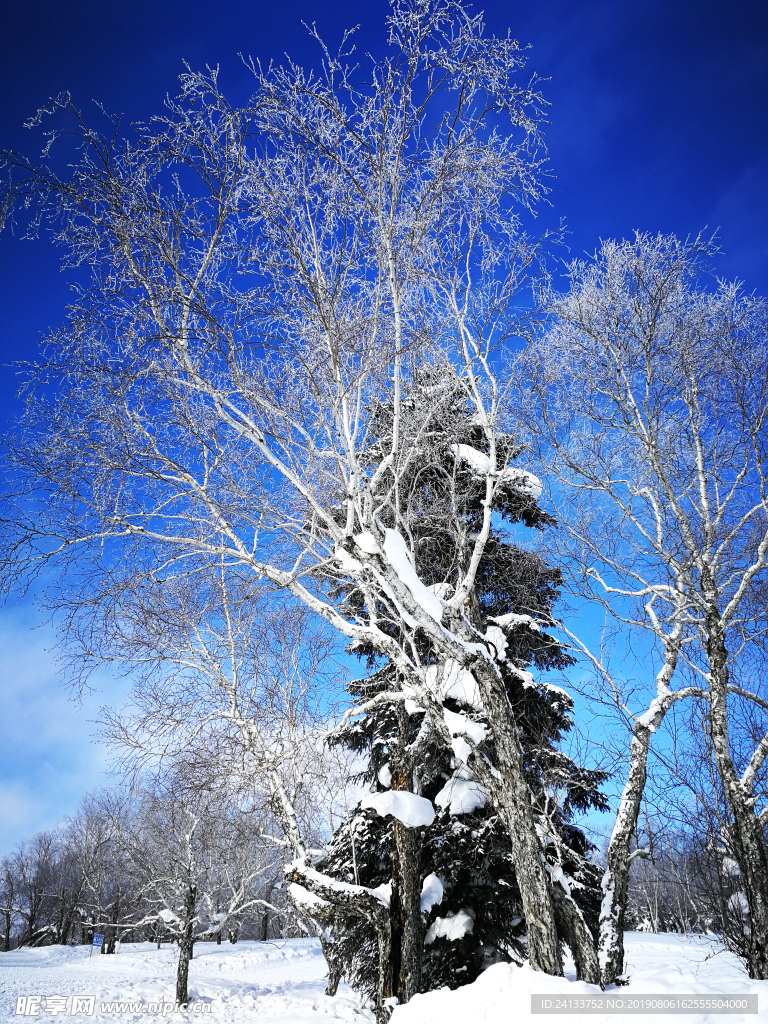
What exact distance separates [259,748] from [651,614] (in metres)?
5.76

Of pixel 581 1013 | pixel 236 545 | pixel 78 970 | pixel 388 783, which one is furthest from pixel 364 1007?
pixel 78 970

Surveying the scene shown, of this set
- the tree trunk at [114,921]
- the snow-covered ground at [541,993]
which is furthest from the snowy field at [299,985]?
the tree trunk at [114,921]

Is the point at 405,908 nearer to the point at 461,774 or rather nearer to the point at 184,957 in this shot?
the point at 461,774

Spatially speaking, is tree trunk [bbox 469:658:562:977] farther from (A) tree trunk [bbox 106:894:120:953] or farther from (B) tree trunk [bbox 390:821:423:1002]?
(A) tree trunk [bbox 106:894:120:953]

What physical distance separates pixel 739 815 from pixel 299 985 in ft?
70.7

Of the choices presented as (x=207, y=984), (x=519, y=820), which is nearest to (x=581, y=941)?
(x=519, y=820)

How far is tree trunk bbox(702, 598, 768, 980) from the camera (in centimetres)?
591

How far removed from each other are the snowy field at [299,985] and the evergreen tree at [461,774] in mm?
1739

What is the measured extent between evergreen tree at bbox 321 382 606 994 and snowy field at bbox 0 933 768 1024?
174cm

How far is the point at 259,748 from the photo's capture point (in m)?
7.84

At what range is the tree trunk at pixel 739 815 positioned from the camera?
19.4 ft

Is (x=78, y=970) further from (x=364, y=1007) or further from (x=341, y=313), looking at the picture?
(x=341, y=313)

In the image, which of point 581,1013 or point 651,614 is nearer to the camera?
point 581,1013

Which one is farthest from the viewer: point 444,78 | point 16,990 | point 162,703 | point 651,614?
point 16,990
